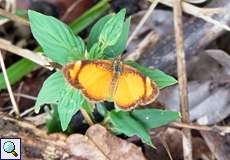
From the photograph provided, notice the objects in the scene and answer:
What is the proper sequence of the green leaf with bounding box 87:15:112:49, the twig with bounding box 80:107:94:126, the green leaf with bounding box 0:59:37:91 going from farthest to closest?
the green leaf with bounding box 0:59:37:91 → the twig with bounding box 80:107:94:126 → the green leaf with bounding box 87:15:112:49

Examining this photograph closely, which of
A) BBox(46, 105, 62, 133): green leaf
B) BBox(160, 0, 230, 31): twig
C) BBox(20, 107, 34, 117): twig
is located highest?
BBox(160, 0, 230, 31): twig

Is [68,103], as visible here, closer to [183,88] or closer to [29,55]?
[29,55]

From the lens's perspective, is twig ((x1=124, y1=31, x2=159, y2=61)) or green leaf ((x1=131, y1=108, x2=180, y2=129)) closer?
green leaf ((x1=131, y1=108, x2=180, y2=129))

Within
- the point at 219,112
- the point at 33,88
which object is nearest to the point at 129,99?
the point at 219,112

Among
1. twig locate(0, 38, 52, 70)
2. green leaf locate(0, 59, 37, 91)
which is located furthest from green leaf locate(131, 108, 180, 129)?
green leaf locate(0, 59, 37, 91)

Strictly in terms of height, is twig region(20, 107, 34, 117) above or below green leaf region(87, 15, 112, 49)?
below

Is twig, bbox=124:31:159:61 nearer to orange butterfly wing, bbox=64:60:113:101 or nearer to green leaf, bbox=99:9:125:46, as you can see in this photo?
green leaf, bbox=99:9:125:46

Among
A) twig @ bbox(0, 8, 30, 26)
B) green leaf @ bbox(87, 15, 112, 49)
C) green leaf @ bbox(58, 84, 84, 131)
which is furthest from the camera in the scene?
twig @ bbox(0, 8, 30, 26)
